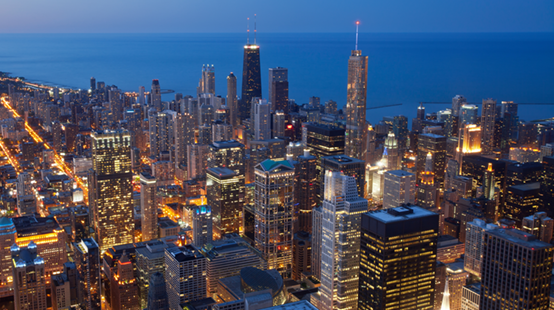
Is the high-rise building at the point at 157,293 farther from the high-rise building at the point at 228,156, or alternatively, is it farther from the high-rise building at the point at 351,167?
the high-rise building at the point at 228,156

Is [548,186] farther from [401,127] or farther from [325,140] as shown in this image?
[401,127]

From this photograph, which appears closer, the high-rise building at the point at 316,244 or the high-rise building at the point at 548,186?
the high-rise building at the point at 316,244

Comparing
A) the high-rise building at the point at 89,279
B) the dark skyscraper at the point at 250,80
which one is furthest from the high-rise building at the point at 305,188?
the dark skyscraper at the point at 250,80

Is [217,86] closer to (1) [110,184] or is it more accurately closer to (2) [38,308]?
(1) [110,184]

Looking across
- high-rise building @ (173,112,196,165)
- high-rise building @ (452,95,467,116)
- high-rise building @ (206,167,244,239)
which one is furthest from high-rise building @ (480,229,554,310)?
high-rise building @ (173,112,196,165)

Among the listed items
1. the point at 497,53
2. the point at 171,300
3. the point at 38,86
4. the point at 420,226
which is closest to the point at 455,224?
the point at 420,226

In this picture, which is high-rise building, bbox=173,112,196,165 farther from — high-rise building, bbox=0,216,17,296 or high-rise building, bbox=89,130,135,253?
high-rise building, bbox=0,216,17,296
